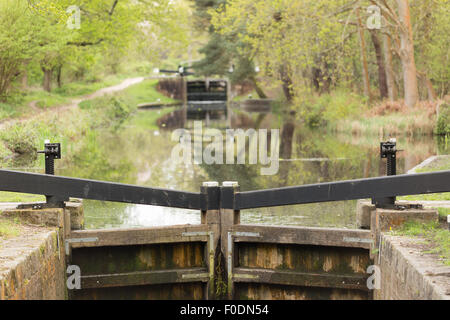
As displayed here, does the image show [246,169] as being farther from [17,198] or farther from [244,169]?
[17,198]

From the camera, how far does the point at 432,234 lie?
7.43 m

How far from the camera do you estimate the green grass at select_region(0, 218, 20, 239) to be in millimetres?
7363

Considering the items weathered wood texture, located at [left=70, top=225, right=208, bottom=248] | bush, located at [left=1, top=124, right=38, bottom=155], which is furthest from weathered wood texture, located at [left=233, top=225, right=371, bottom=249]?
bush, located at [left=1, top=124, right=38, bottom=155]

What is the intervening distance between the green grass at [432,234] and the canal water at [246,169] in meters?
2.96

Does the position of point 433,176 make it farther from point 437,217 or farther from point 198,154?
point 198,154

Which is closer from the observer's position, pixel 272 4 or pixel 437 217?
pixel 437 217

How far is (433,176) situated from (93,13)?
98.5 feet

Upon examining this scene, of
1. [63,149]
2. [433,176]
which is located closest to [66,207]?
[433,176]

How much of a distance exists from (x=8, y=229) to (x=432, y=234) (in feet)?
15.2

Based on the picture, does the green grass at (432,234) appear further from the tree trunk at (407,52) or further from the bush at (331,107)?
the bush at (331,107)

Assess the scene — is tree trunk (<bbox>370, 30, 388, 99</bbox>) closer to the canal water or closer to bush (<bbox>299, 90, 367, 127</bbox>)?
bush (<bbox>299, 90, 367, 127</bbox>)

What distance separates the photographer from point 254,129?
32250 millimetres

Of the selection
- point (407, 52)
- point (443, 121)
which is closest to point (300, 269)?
point (443, 121)

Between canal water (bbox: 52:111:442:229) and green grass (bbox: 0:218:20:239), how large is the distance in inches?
115
